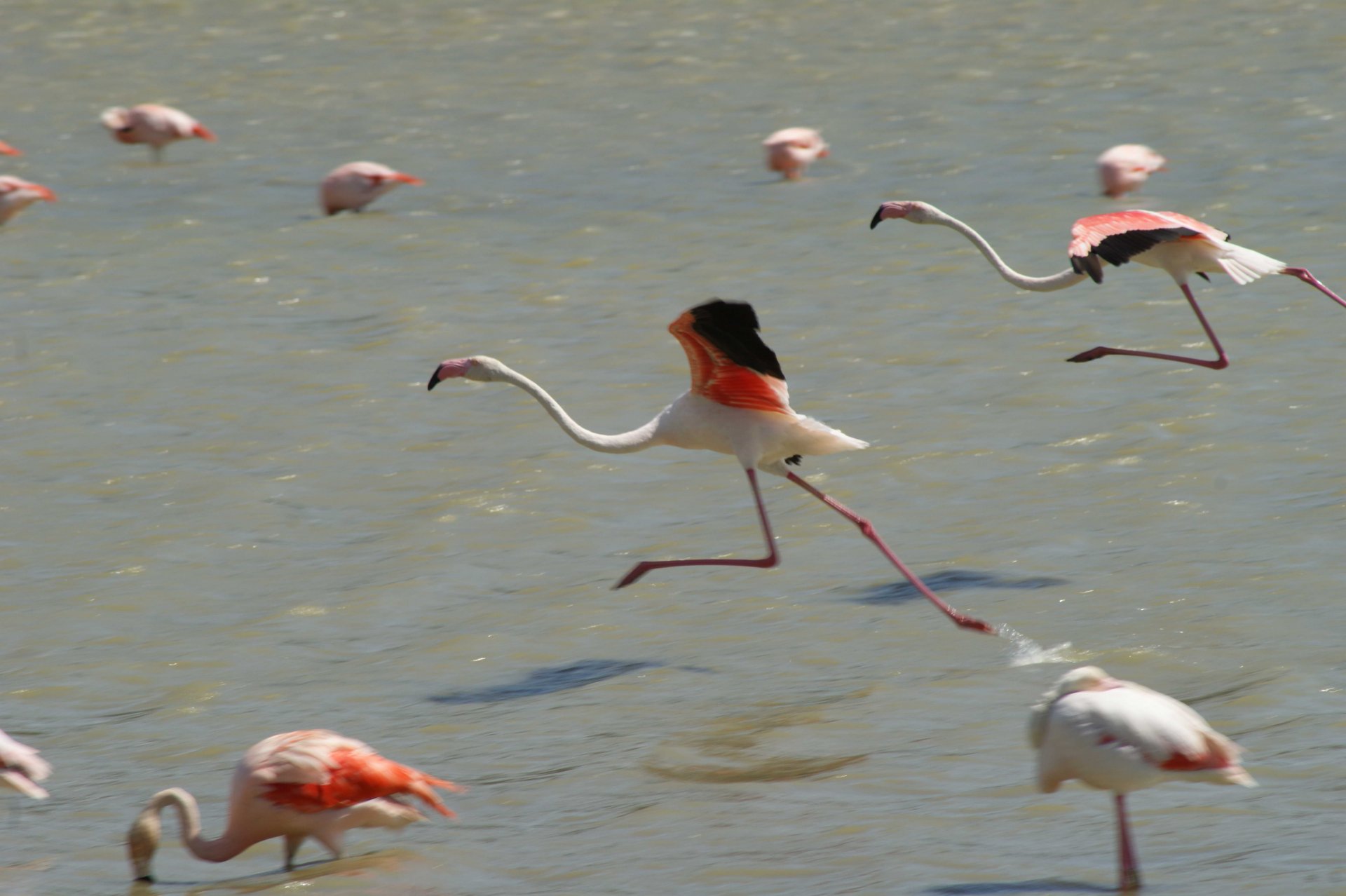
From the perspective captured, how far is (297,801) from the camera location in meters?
5.25

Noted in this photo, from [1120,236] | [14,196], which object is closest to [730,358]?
[1120,236]

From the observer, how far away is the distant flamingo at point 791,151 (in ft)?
45.0

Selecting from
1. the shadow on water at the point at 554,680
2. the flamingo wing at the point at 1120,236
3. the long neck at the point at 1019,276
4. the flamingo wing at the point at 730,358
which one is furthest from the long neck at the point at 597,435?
the long neck at the point at 1019,276

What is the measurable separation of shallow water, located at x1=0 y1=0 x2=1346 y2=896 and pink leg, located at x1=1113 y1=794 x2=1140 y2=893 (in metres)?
0.09

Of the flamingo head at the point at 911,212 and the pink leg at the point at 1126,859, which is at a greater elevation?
the pink leg at the point at 1126,859

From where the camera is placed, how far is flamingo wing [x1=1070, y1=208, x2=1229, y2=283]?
24.7ft

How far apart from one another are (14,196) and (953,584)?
25.6 ft

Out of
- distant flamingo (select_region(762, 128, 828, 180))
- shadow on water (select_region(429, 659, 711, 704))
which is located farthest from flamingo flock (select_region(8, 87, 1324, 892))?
distant flamingo (select_region(762, 128, 828, 180))

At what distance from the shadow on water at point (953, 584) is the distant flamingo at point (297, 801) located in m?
2.60

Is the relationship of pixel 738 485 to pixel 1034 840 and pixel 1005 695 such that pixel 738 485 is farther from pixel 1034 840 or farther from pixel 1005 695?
pixel 1034 840

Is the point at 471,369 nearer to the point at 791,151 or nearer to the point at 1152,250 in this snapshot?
the point at 1152,250

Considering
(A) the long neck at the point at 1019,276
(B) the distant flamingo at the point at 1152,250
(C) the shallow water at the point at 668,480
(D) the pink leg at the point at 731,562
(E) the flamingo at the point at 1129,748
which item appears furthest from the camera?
(A) the long neck at the point at 1019,276

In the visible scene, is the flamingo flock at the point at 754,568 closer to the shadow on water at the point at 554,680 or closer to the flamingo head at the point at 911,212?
the flamingo head at the point at 911,212

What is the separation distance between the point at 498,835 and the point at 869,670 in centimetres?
164
